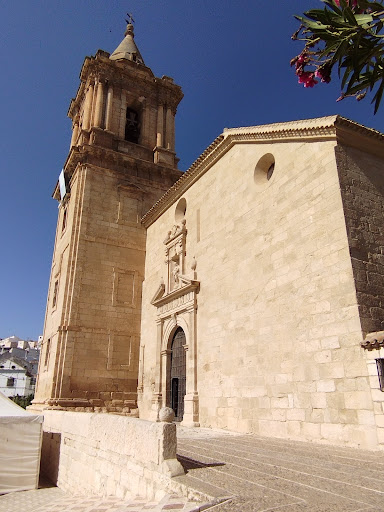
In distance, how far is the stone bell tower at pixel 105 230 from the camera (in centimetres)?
1232

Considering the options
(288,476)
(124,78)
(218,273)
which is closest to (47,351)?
(218,273)

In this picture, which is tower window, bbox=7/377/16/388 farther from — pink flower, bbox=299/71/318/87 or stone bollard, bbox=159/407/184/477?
pink flower, bbox=299/71/318/87

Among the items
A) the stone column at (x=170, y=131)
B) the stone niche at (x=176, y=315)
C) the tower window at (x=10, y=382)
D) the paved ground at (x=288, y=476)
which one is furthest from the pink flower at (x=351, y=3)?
the tower window at (x=10, y=382)

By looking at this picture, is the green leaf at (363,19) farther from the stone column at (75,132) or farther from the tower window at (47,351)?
the stone column at (75,132)

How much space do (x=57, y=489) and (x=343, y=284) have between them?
7013mm

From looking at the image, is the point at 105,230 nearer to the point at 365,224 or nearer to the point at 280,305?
the point at 280,305

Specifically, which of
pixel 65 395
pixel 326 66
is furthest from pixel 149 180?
pixel 326 66

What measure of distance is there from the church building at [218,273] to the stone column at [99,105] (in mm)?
87

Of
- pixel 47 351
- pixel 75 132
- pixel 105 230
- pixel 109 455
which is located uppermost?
pixel 75 132

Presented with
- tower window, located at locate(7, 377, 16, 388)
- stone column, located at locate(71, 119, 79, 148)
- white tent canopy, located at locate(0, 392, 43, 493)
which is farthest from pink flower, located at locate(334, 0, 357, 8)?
tower window, located at locate(7, 377, 16, 388)

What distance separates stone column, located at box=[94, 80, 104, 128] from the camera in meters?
15.7

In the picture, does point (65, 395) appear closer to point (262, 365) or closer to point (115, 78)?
point (262, 365)

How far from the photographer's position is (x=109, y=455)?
536 cm

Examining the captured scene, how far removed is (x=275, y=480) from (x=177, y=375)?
7703mm
